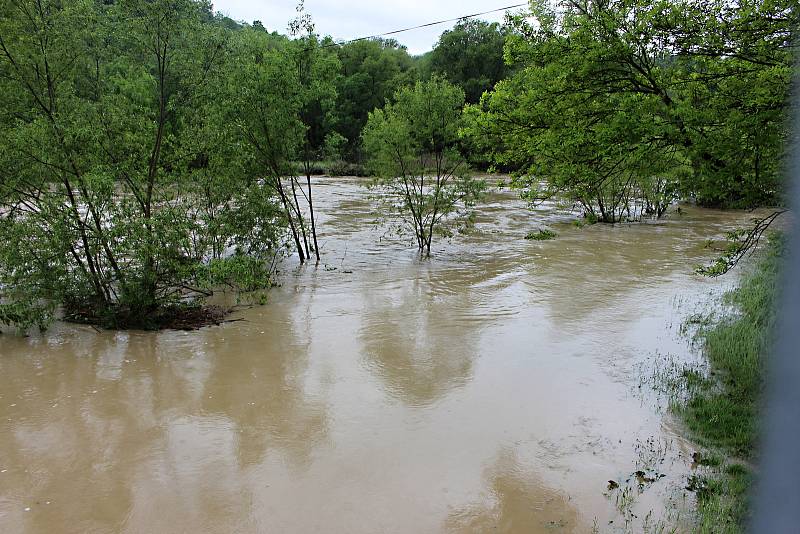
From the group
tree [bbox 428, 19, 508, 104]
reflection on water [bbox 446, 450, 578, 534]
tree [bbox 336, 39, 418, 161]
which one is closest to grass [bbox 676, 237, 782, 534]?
reflection on water [bbox 446, 450, 578, 534]

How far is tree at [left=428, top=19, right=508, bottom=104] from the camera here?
59.6 metres

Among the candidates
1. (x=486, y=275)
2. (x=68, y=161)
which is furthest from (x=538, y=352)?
(x=68, y=161)

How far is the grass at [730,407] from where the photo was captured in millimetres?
5035

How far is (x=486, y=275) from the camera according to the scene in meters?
15.7

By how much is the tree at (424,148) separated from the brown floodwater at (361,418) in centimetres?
444

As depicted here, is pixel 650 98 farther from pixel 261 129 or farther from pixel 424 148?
pixel 424 148

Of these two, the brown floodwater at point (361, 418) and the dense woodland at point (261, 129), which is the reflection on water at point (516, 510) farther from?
the dense woodland at point (261, 129)

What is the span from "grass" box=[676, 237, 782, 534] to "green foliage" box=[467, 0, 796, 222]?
1.16 metres

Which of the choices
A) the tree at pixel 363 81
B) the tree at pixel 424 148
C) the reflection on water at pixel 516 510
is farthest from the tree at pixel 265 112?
the tree at pixel 363 81

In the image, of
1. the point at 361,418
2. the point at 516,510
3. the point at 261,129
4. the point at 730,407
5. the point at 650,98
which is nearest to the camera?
the point at 516,510

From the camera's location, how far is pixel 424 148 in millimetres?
17234

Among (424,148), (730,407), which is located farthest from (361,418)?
(424,148)

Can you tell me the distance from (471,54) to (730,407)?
5779cm

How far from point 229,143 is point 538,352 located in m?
7.48
